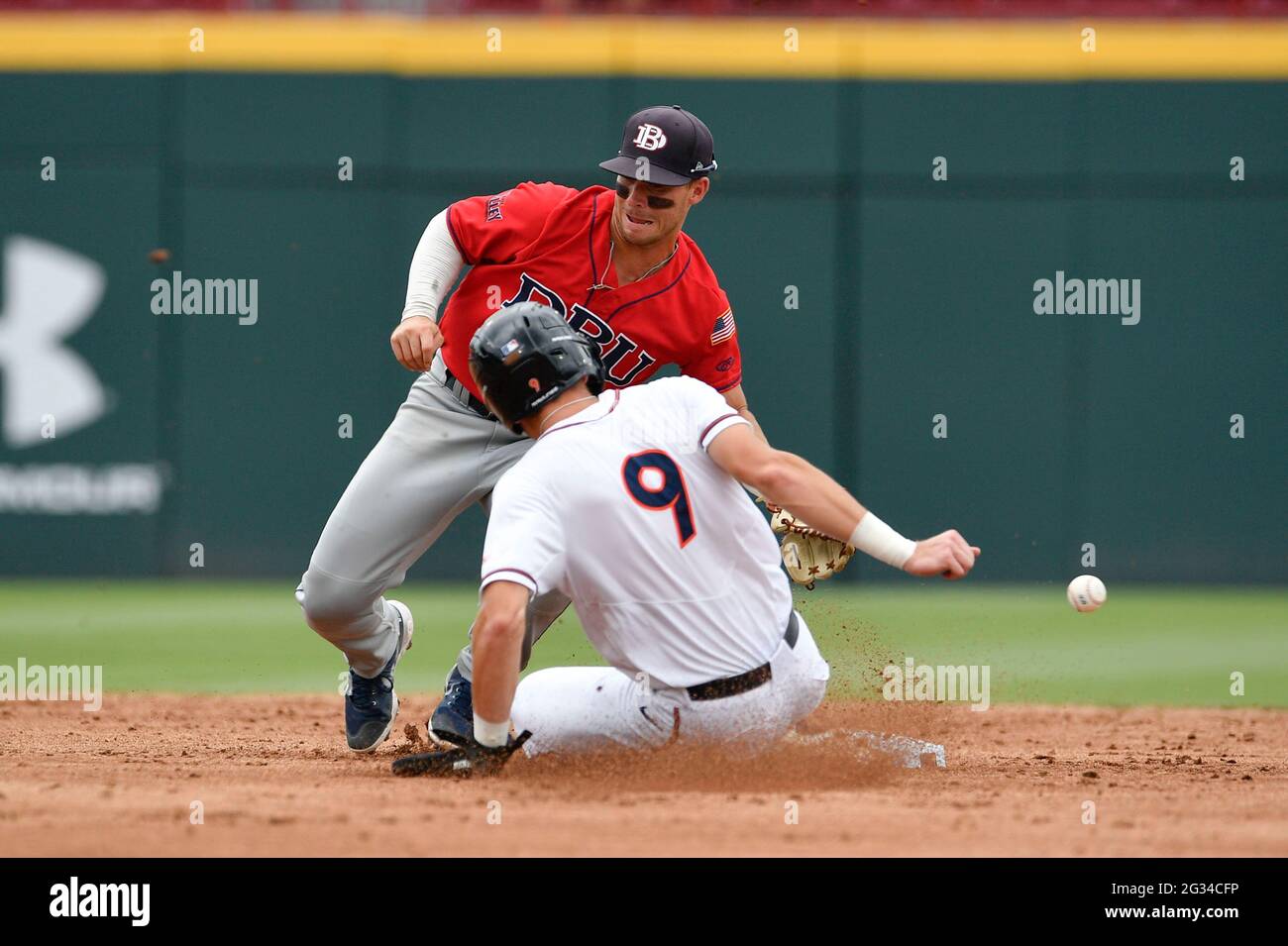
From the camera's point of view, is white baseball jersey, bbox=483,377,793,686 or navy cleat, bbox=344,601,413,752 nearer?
white baseball jersey, bbox=483,377,793,686

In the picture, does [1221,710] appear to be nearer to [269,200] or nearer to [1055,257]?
[1055,257]

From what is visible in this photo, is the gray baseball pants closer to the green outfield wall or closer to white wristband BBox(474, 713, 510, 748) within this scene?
white wristband BBox(474, 713, 510, 748)

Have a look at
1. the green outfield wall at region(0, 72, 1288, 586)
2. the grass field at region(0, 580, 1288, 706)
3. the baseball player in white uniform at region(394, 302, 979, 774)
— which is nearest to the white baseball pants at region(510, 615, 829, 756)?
the baseball player in white uniform at region(394, 302, 979, 774)

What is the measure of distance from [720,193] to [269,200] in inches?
128

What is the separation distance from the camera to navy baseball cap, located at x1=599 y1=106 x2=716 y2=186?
4.66 meters

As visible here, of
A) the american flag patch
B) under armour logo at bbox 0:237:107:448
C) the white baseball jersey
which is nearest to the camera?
the white baseball jersey

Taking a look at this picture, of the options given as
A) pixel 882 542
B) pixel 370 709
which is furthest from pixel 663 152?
pixel 370 709

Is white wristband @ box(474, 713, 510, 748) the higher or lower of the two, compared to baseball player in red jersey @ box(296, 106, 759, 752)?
lower

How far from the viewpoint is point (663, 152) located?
468cm

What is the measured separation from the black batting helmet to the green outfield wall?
6.82 meters

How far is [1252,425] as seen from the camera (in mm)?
11070

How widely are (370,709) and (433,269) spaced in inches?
57.6

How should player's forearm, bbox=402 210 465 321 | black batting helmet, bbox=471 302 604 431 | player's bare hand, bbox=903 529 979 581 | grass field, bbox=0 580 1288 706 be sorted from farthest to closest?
grass field, bbox=0 580 1288 706
player's forearm, bbox=402 210 465 321
black batting helmet, bbox=471 302 604 431
player's bare hand, bbox=903 529 979 581

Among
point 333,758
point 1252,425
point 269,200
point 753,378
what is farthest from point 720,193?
point 333,758
